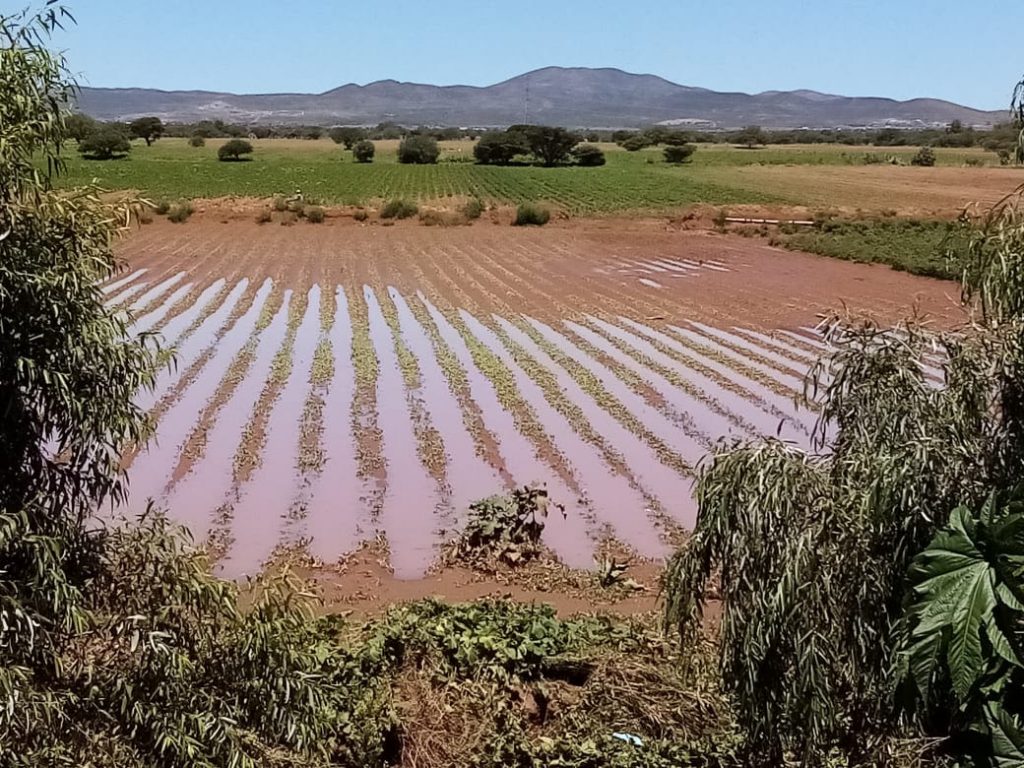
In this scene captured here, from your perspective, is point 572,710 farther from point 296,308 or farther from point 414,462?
point 296,308

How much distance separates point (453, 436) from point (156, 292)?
49.4 feet

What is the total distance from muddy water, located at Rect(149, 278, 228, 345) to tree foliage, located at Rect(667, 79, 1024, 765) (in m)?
17.5

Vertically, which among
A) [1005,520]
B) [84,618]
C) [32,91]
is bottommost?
[84,618]

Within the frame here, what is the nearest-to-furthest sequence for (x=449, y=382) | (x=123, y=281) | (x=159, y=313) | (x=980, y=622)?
(x=980, y=622) → (x=449, y=382) → (x=159, y=313) → (x=123, y=281)

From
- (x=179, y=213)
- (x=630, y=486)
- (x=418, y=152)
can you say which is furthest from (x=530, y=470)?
(x=418, y=152)

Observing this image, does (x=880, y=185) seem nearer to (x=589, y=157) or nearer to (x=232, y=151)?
(x=589, y=157)

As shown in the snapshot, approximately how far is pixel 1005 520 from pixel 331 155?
99698 millimetres

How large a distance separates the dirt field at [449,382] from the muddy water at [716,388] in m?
0.07

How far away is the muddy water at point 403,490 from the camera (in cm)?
1187

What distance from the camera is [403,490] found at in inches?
550

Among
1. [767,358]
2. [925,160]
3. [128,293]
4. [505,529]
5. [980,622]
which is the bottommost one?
[505,529]

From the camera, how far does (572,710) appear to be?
26.3ft

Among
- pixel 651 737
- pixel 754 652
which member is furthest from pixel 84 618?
pixel 651 737

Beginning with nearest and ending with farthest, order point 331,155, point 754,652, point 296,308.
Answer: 1. point 754,652
2. point 296,308
3. point 331,155
